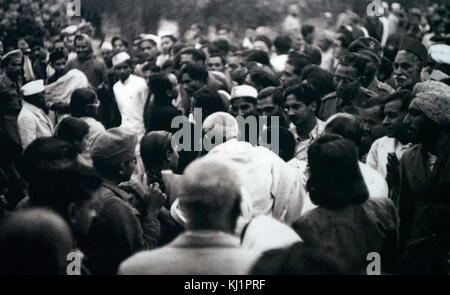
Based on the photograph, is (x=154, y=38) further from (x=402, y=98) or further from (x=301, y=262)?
(x=301, y=262)

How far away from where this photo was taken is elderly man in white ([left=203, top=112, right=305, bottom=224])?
207 inches

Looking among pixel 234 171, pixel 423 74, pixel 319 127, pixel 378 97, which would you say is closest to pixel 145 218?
pixel 234 171

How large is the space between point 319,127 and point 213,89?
966mm

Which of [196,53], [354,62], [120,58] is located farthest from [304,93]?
[120,58]

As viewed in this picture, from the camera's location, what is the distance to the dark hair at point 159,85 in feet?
19.0

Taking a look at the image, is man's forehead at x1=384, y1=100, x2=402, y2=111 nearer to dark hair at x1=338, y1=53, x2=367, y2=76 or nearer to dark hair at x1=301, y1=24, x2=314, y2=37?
dark hair at x1=338, y1=53, x2=367, y2=76

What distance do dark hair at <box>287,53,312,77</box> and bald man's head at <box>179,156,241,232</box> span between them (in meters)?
1.11

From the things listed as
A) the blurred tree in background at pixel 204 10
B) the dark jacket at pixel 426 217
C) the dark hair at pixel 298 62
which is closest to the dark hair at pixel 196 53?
the blurred tree in background at pixel 204 10

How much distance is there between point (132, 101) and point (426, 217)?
2626mm

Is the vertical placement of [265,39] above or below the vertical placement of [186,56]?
above

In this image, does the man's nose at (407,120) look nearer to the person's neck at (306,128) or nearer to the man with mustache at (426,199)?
the man with mustache at (426,199)

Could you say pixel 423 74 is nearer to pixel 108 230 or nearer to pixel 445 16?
pixel 445 16

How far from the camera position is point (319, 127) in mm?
5504

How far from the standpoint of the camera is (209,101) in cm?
566
